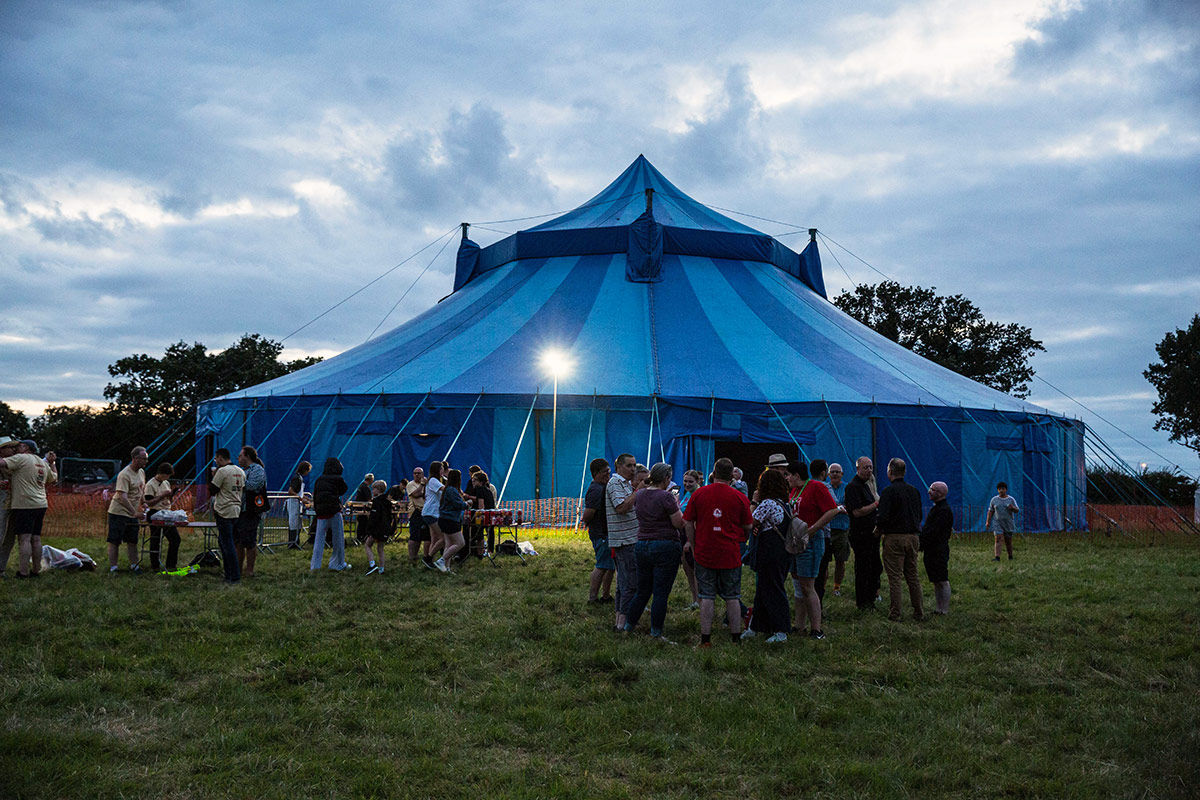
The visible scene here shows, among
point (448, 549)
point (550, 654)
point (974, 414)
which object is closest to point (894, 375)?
point (974, 414)

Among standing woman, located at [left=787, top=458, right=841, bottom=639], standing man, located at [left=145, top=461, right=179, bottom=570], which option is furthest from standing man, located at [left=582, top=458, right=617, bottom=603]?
standing man, located at [left=145, top=461, right=179, bottom=570]

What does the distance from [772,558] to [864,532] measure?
129 cm

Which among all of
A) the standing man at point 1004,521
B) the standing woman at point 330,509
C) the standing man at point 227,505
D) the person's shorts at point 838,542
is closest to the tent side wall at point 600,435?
the standing man at point 1004,521

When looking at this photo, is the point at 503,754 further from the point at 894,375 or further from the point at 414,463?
the point at 894,375

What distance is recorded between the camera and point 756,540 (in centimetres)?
625

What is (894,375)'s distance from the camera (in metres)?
15.9

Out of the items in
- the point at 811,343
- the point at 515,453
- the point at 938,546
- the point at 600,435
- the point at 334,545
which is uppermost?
the point at 811,343

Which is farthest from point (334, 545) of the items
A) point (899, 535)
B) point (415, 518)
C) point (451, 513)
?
point (899, 535)

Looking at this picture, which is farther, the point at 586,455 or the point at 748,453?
the point at 748,453

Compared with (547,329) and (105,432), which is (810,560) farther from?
(105,432)

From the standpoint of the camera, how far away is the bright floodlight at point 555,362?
14.8m

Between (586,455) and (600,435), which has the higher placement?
(600,435)

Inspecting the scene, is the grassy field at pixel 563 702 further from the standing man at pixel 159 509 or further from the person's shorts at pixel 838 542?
the standing man at pixel 159 509

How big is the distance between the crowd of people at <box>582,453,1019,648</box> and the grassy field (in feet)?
0.91
